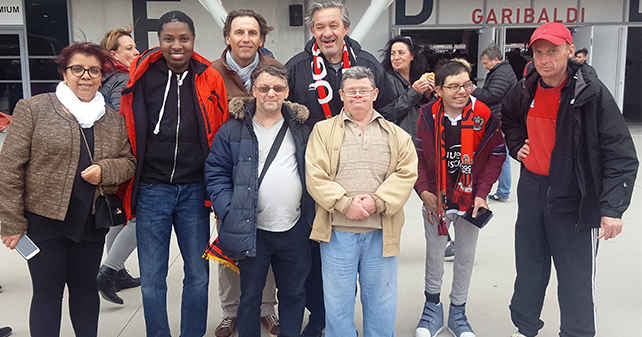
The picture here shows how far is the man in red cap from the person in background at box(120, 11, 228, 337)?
1.80 meters

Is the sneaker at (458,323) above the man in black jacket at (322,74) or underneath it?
underneath

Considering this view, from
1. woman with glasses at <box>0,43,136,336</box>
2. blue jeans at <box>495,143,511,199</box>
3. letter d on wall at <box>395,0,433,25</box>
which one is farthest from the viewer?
letter d on wall at <box>395,0,433,25</box>

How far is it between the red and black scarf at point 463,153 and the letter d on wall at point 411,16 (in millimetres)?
9595

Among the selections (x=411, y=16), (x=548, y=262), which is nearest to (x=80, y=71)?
(x=548, y=262)

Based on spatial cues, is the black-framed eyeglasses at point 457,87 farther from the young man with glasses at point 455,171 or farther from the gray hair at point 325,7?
the gray hair at point 325,7

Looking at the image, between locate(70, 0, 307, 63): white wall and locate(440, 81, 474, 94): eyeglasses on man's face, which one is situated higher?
locate(70, 0, 307, 63): white wall

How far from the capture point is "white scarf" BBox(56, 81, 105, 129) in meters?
2.52

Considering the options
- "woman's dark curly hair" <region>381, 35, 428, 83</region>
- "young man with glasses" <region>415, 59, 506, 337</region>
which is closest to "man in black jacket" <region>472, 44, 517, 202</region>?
"woman's dark curly hair" <region>381, 35, 428, 83</region>

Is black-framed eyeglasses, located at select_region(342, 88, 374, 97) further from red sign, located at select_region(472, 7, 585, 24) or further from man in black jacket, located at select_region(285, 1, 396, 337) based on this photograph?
red sign, located at select_region(472, 7, 585, 24)

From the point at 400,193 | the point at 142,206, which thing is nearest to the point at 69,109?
the point at 142,206

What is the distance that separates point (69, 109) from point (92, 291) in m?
0.97

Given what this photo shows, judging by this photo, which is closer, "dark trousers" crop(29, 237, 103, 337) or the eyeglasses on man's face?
"dark trousers" crop(29, 237, 103, 337)

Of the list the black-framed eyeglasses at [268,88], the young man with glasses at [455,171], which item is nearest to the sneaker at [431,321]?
the young man with glasses at [455,171]

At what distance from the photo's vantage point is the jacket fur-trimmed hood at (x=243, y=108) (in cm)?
270
